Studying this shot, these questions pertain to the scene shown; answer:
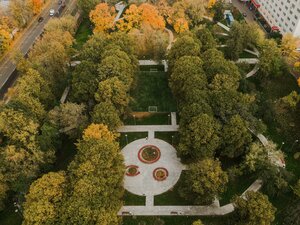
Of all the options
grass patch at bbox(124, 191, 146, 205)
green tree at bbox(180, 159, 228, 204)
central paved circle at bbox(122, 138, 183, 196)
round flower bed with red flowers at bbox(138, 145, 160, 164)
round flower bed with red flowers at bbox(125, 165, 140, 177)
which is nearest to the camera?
green tree at bbox(180, 159, 228, 204)

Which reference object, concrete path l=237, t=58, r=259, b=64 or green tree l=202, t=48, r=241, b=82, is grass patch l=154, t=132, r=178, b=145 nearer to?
green tree l=202, t=48, r=241, b=82

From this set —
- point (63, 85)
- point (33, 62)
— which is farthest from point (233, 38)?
point (33, 62)

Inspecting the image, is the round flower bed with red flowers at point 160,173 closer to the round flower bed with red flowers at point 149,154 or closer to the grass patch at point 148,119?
the round flower bed with red flowers at point 149,154

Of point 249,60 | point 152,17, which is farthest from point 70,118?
point 249,60

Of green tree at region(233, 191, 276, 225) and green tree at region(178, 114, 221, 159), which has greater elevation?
green tree at region(178, 114, 221, 159)

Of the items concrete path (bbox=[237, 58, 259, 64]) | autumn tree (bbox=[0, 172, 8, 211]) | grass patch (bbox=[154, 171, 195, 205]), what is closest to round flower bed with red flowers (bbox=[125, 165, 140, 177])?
grass patch (bbox=[154, 171, 195, 205])

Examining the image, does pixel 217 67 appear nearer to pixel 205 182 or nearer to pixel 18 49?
pixel 205 182

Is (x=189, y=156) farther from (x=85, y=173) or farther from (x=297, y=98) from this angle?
(x=297, y=98)
